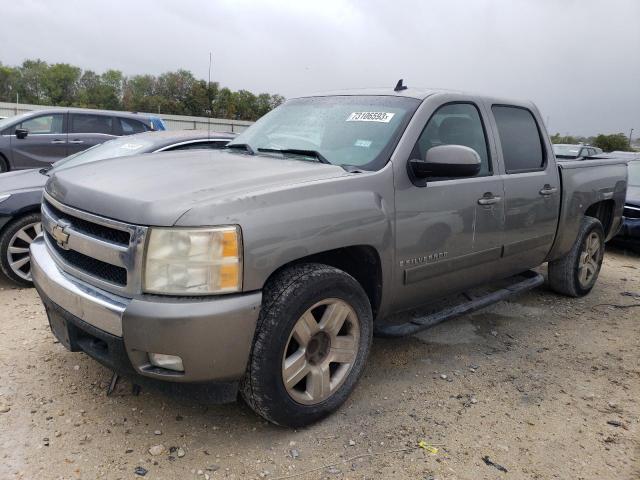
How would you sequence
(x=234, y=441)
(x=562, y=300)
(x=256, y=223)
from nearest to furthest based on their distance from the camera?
(x=256, y=223) < (x=234, y=441) < (x=562, y=300)

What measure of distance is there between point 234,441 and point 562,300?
3.80 meters

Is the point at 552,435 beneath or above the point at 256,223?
beneath

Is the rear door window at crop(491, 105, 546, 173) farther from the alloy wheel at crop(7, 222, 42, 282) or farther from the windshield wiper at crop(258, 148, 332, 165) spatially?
the alloy wheel at crop(7, 222, 42, 282)

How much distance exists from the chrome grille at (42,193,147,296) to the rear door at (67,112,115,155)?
24.9 feet

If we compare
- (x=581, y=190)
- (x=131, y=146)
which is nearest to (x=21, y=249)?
(x=131, y=146)

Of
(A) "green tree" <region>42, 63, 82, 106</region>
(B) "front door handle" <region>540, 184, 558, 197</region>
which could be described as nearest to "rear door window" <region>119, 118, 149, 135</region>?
(B) "front door handle" <region>540, 184, 558, 197</region>

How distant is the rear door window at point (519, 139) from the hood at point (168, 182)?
164cm

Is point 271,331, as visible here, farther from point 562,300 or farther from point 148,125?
point 148,125

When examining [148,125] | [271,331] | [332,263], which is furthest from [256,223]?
[148,125]

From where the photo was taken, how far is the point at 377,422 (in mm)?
2854

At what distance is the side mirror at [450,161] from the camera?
9.75 feet

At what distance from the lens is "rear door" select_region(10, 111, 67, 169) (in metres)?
9.66

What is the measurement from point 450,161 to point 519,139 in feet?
4.77

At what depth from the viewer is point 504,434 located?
280cm
